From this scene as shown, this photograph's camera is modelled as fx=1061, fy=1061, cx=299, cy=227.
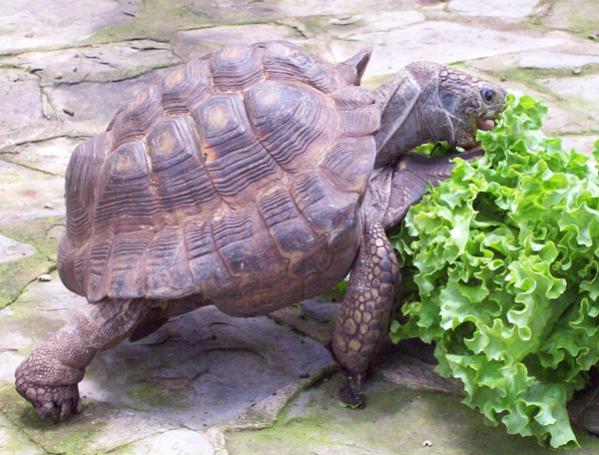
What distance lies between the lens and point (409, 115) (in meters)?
3.97

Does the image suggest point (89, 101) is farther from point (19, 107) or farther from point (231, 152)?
point (231, 152)

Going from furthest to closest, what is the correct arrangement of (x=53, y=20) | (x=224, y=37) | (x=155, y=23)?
1. (x=53, y=20)
2. (x=155, y=23)
3. (x=224, y=37)

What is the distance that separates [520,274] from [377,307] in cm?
66

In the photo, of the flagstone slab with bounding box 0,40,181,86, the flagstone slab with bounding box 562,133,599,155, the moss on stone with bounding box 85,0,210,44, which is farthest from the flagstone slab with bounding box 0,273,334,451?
the moss on stone with bounding box 85,0,210,44

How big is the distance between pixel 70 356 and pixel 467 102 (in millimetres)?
1729

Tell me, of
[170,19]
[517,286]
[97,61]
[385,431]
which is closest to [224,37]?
[170,19]

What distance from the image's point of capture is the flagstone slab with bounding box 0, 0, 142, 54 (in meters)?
7.19

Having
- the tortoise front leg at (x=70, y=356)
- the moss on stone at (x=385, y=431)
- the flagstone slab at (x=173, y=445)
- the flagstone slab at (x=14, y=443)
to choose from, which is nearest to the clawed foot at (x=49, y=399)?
the tortoise front leg at (x=70, y=356)

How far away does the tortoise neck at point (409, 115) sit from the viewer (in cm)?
394

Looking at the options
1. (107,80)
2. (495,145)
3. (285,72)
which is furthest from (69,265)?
(107,80)

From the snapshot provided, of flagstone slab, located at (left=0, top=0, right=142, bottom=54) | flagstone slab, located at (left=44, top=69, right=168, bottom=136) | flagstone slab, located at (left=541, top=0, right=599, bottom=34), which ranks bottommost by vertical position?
flagstone slab, located at (left=0, top=0, right=142, bottom=54)

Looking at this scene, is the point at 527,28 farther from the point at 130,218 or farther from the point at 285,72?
the point at 130,218

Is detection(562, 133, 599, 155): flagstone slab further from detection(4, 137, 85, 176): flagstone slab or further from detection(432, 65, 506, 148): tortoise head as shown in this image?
detection(4, 137, 85, 176): flagstone slab

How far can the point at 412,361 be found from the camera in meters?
3.75
